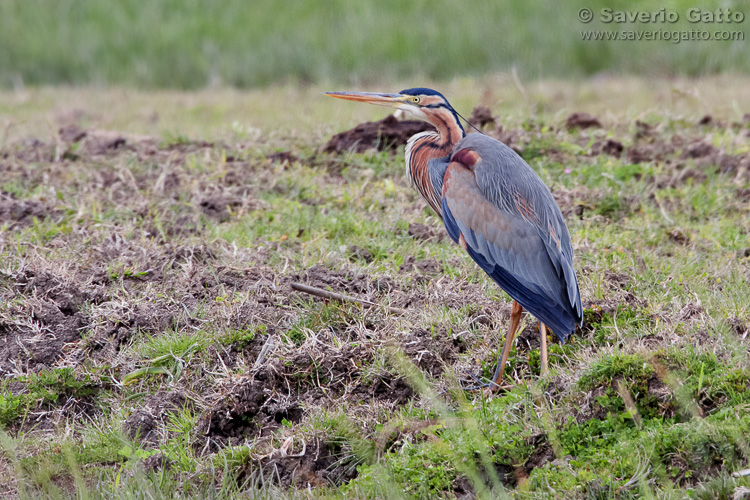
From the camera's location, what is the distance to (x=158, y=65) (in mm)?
9773

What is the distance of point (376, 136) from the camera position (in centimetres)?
618

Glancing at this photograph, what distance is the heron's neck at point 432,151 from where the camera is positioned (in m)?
3.76

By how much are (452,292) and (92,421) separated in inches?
68.3

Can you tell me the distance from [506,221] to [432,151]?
60 centimetres

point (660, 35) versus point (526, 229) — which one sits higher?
point (660, 35)

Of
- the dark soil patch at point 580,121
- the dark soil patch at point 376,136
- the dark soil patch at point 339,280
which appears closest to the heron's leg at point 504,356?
the dark soil patch at point 339,280

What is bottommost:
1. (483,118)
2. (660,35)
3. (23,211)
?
(23,211)

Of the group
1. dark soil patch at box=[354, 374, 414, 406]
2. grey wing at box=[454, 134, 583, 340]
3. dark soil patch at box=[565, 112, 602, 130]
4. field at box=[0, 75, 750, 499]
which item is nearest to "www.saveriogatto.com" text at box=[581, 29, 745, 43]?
dark soil patch at box=[565, 112, 602, 130]

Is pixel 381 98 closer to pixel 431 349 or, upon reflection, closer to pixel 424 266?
pixel 424 266

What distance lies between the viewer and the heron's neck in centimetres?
376

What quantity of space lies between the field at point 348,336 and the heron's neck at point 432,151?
1.64ft

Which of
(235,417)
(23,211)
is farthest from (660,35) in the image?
(235,417)

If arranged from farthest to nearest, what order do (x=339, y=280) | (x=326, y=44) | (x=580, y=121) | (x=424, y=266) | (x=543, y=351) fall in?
1. (x=326, y=44)
2. (x=580, y=121)
3. (x=424, y=266)
4. (x=339, y=280)
5. (x=543, y=351)

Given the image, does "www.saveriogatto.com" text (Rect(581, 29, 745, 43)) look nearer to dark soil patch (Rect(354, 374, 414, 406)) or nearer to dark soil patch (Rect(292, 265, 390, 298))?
dark soil patch (Rect(292, 265, 390, 298))
